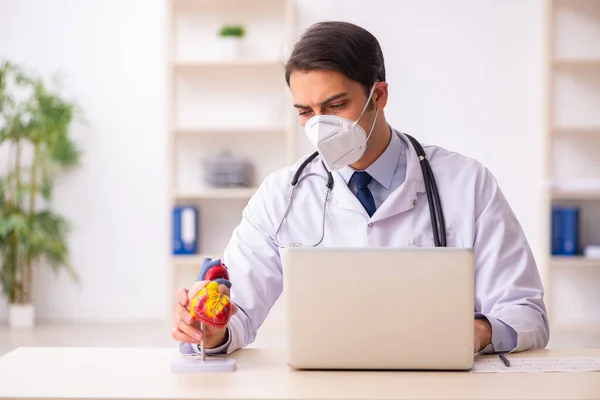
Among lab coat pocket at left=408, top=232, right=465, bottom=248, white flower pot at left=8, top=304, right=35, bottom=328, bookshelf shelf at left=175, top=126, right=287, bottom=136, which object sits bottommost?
white flower pot at left=8, top=304, right=35, bottom=328

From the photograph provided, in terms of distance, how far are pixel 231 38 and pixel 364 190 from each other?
319 centimetres

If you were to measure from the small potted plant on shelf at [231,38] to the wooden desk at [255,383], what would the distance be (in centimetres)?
364

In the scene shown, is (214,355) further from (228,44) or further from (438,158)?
(228,44)

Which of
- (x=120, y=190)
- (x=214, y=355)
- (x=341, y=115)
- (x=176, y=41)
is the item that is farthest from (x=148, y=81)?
(x=214, y=355)

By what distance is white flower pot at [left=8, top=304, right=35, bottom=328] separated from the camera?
5.10 meters

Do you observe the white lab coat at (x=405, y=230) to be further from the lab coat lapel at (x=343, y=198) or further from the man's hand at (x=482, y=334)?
the man's hand at (x=482, y=334)

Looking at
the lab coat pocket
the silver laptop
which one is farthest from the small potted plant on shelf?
the silver laptop

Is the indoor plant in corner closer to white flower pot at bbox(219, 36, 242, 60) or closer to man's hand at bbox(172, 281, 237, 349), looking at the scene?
white flower pot at bbox(219, 36, 242, 60)

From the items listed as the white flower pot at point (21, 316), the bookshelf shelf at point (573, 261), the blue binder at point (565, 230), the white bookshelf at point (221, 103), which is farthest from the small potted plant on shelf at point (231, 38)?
the bookshelf shelf at point (573, 261)

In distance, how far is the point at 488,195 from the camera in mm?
1989

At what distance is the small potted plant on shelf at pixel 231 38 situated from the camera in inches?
195

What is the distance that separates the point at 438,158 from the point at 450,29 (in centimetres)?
322

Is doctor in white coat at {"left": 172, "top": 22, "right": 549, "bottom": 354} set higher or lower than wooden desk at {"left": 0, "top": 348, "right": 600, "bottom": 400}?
higher

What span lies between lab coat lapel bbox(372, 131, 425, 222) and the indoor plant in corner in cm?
348
